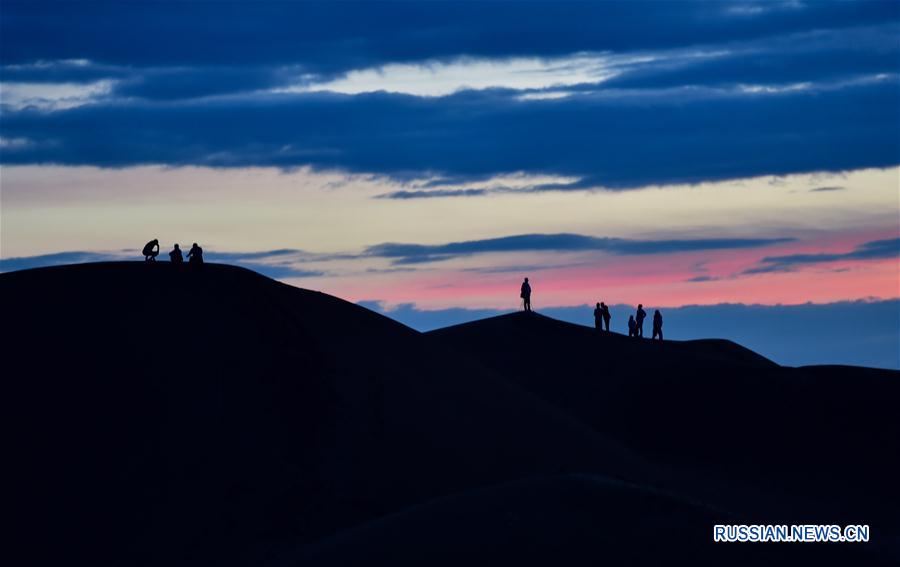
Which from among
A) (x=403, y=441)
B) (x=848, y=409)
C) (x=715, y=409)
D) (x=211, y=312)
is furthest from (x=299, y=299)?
(x=848, y=409)

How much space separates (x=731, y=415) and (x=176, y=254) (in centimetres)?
2257

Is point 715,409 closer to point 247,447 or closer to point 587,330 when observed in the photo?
point 587,330

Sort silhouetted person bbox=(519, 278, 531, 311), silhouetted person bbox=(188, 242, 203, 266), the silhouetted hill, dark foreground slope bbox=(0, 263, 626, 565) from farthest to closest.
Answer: silhouetted person bbox=(519, 278, 531, 311) < silhouetted person bbox=(188, 242, 203, 266) < dark foreground slope bbox=(0, 263, 626, 565) < the silhouetted hill

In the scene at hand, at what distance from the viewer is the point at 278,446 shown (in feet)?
105

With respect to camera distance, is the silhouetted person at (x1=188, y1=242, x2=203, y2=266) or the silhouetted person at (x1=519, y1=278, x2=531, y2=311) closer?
the silhouetted person at (x1=188, y1=242, x2=203, y2=266)

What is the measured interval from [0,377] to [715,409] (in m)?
27.3

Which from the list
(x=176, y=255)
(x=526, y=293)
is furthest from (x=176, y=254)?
(x=526, y=293)

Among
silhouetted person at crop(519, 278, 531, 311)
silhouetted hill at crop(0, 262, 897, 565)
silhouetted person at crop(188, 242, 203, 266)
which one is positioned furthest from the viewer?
silhouetted person at crop(519, 278, 531, 311)

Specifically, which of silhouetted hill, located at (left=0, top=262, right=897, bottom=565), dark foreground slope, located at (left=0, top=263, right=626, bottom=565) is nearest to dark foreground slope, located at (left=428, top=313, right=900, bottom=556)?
silhouetted hill, located at (left=0, top=262, right=897, bottom=565)

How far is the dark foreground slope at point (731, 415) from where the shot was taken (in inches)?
1635

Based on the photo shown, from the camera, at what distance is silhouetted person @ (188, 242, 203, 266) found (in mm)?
38688

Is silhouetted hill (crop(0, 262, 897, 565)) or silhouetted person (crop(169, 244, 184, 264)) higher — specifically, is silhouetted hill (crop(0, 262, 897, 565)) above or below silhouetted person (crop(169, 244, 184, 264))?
below

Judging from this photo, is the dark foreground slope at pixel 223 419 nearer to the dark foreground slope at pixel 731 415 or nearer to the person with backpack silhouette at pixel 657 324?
the dark foreground slope at pixel 731 415

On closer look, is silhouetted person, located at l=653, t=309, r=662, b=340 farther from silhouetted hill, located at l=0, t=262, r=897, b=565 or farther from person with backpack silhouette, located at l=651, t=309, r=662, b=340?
silhouetted hill, located at l=0, t=262, r=897, b=565
